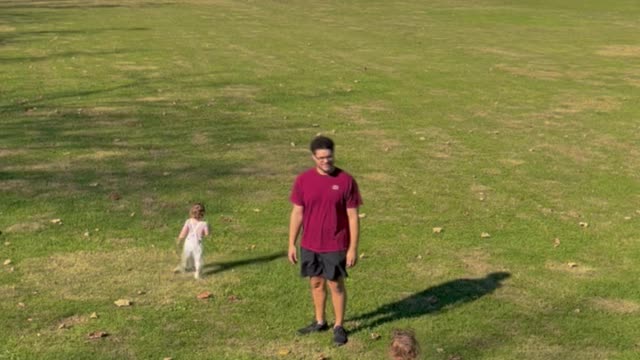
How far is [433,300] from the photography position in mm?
9289

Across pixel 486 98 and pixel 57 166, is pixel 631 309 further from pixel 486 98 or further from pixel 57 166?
pixel 486 98

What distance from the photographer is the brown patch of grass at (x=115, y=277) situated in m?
9.21

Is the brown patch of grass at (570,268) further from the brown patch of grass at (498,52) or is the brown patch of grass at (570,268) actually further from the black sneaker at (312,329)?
the brown patch of grass at (498,52)

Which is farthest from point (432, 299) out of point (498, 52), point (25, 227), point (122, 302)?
point (498, 52)

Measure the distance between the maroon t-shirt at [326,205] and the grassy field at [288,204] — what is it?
1050 millimetres

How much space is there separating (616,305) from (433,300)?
1.99m

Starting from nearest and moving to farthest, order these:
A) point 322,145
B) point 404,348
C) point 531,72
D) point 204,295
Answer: point 404,348, point 322,145, point 204,295, point 531,72

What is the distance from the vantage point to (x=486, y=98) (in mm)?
22312

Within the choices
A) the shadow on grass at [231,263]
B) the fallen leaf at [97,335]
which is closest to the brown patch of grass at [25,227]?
the shadow on grass at [231,263]

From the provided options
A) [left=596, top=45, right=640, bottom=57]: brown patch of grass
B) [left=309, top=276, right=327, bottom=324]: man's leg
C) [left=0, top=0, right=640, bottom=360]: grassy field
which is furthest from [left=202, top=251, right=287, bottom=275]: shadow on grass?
[left=596, top=45, right=640, bottom=57]: brown patch of grass

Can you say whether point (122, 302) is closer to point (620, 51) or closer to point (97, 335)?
point (97, 335)

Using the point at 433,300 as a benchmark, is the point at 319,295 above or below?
above

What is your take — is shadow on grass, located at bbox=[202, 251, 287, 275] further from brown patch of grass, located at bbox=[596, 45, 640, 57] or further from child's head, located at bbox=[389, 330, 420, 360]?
brown patch of grass, located at bbox=[596, 45, 640, 57]

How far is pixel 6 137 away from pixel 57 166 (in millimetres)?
2603
